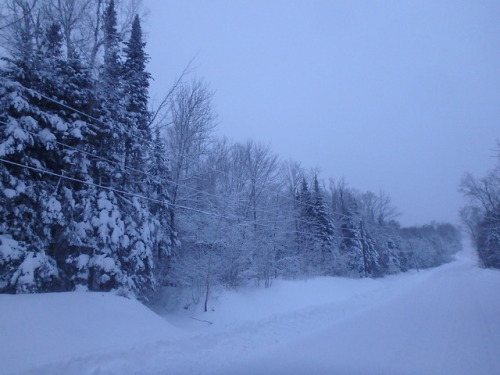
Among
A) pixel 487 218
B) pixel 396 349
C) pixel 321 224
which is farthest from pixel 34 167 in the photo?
pixel 487 218

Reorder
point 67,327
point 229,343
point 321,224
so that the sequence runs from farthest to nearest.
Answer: point 321,224 < point 229,343 < point 67,327

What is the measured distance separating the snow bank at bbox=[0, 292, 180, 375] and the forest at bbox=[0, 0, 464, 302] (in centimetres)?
136

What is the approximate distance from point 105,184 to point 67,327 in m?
6.23

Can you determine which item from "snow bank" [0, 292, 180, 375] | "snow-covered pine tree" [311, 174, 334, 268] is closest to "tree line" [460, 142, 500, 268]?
"snow-covered pine tree" [311, 174, 334, 268]

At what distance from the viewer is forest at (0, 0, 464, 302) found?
8375 mm

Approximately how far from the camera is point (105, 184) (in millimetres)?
11359

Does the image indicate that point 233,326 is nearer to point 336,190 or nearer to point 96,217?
point 96,217

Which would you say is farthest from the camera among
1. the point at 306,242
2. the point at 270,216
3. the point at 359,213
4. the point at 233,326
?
the point at 359,213

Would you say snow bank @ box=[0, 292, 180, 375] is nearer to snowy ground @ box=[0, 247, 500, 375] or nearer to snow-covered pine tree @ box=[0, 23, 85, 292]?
snowy ground @ box=[0, 247, 500, 375]

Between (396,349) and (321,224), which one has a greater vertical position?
(321,224)

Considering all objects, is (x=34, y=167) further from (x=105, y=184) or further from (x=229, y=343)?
(x=229, y=343)

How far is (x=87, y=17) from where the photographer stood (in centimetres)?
1460

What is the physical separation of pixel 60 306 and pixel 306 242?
69.8 feet

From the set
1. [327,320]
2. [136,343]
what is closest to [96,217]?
[136,343]
